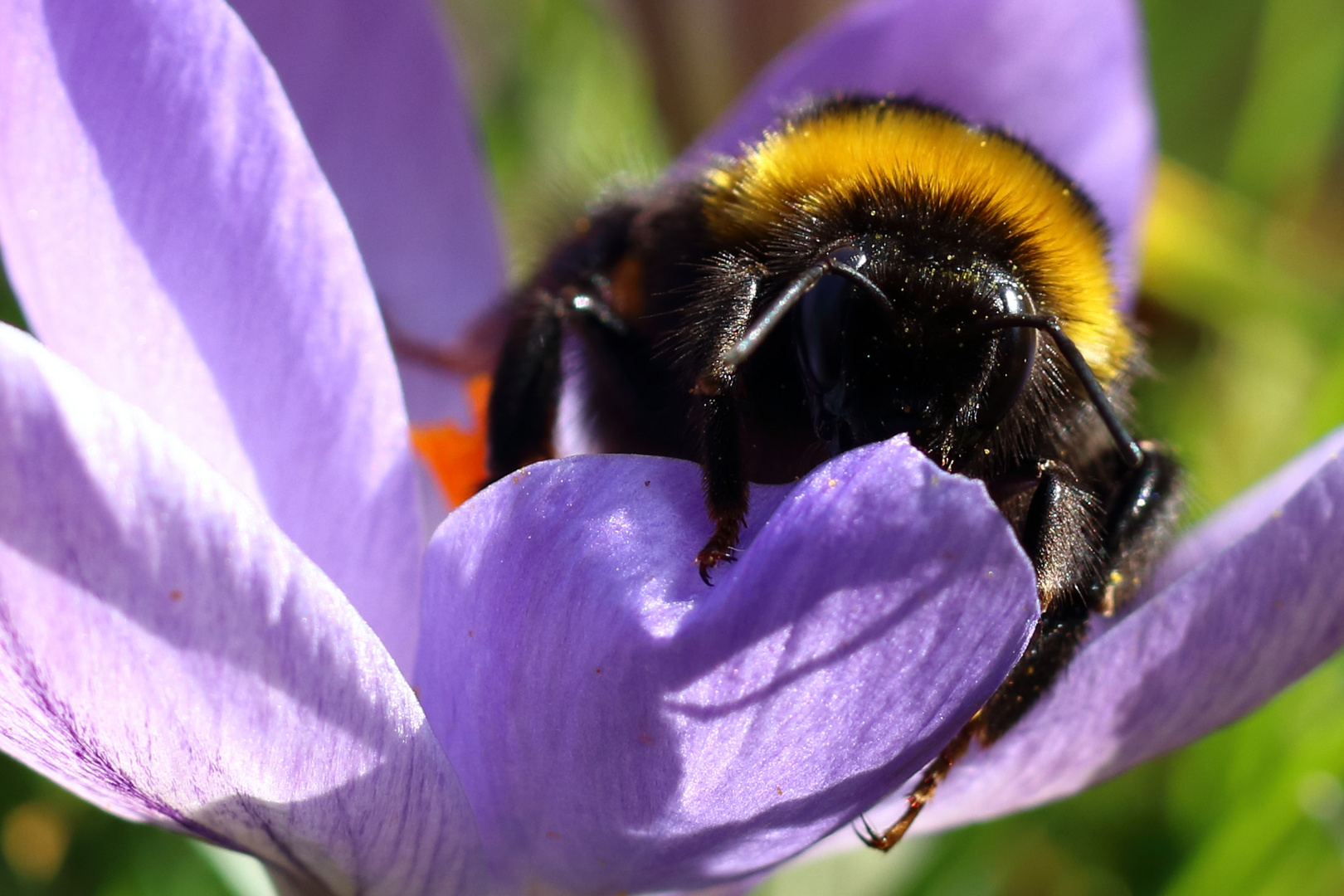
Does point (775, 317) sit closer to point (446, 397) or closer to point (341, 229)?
point (341, 229)

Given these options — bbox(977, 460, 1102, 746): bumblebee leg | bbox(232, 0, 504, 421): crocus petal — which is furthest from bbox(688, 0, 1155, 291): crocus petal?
bbox(977, 460, 1102, 746): bumblebee leg

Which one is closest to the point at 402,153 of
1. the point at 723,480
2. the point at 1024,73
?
the point at 1024,73

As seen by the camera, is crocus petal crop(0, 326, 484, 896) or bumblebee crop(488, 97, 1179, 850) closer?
crocus petal crop(0, 326, 484, 896)

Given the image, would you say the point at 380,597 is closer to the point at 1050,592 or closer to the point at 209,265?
the point at 209,265

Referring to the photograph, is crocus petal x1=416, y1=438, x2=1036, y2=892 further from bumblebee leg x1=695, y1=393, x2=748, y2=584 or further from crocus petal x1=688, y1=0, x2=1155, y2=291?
crocus petal x1=688, y1=0, x2=1155, y2=291

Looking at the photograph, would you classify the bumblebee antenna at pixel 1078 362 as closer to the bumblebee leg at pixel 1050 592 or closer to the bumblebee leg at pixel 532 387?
the bumblebee leg at pixel 1050 592

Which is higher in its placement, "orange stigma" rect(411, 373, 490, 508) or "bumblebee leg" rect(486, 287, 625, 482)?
"bumblebee leg" rect(486, 287, 625, 482)
